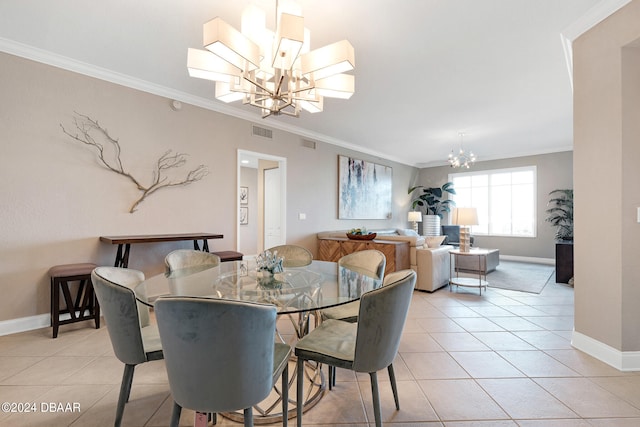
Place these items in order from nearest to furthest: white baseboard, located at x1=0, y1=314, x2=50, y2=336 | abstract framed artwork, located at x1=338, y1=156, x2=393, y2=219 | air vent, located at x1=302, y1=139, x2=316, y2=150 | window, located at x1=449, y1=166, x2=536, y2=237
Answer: white baseboard, located at x1=0, y1=314, x2=50, y2=336, air vent, located at x1=302, y1=139, x2=316, y2=150, abstract framed artwork, located at x1=338, y1=156, x2=393, y2=219, window, located at x1=449, y1=166, x2=536, y2=237

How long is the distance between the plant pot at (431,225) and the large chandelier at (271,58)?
6.94 metres

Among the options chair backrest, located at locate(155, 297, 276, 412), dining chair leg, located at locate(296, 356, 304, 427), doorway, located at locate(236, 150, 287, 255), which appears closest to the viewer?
chair backrest, located at locate(155, 297, 276, 412)

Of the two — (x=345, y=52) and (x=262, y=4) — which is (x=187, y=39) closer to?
(x=262, y=4)

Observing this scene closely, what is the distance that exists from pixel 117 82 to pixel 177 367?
11.5 ft

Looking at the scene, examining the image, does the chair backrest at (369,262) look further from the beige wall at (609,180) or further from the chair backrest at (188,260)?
the beige wall at (609,180)

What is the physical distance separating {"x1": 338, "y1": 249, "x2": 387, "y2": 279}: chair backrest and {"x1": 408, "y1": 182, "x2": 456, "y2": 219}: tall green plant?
258 inches

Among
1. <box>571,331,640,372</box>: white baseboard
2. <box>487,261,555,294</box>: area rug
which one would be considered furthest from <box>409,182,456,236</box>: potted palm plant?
<box>571,331,640,372</box>: white baseboard

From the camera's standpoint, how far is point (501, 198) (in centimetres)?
780

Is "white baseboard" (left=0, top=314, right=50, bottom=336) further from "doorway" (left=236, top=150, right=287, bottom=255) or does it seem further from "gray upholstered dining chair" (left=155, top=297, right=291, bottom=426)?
"doorway" (left=236, top=150, right=287, bottom=255)

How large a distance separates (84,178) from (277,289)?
9.11ft

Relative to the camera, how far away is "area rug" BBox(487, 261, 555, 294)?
4705mm

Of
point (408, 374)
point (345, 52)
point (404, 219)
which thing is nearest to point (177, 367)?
point (408, 374)

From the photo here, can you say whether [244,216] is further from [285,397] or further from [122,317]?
[285,397]

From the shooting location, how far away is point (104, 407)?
1738mm
